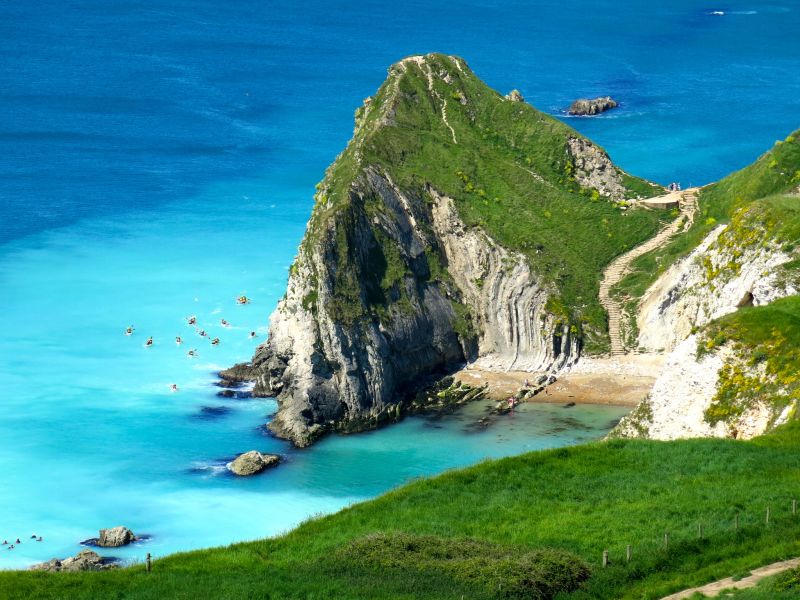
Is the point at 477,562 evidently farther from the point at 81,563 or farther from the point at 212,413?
the point at 212,413

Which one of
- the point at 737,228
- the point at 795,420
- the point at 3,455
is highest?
the point at 737,228

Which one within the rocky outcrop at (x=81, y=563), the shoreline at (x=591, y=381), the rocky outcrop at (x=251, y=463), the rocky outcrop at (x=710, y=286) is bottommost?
the rocky outcrop at (x=81, y=563)

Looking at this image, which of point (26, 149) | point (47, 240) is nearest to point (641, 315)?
point (47, 240)

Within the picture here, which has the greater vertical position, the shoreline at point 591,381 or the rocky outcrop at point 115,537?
the shoreline at point 591,381

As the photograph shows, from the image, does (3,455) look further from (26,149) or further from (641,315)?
(26,149)

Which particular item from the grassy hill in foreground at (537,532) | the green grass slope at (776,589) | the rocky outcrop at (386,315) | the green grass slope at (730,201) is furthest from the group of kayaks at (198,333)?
the green grass slope at (776,589)

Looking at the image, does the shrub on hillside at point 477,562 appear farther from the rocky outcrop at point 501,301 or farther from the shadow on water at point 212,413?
the rocky outcrop at point 501,301
